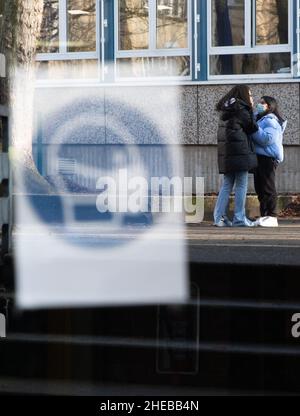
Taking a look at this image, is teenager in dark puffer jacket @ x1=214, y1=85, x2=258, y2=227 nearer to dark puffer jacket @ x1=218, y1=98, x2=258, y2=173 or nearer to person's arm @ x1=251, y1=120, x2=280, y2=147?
dark puffer jacket @ x1=218, y1=98, x2=258, y2=173

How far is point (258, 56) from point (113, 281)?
9.30m

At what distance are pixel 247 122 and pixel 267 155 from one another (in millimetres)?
480

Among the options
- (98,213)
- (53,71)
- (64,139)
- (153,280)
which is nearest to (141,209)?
(98,213)

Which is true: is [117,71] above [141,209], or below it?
above

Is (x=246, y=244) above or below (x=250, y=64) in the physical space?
below

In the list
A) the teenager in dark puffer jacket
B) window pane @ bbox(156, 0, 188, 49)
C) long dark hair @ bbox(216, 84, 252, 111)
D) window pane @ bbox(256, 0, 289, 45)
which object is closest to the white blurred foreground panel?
the teenager in dark puffer jacket

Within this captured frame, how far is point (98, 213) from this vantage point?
405 inches

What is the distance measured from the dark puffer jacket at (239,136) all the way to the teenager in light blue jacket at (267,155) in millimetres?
148

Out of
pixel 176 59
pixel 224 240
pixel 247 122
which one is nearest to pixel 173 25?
pixel 176 59

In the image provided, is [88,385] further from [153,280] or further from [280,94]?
→ [280,94]

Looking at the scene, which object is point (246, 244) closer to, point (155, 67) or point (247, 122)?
point (247, 122)

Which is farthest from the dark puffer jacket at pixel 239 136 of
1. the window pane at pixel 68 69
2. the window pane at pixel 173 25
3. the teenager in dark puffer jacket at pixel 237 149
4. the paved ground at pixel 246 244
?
the window pane at pixel 68 69

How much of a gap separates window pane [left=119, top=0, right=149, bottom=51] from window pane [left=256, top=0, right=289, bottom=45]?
5.30 feet

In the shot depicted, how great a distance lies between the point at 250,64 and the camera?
559 inches
